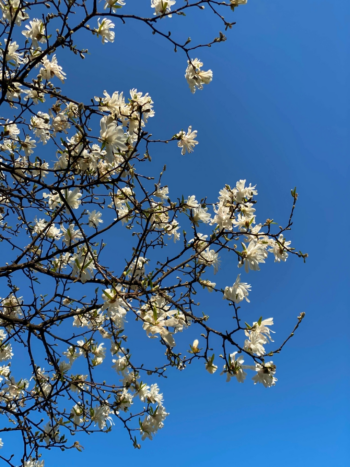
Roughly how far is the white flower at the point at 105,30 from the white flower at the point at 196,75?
0.58 m

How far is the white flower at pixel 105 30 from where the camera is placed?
2.09 metres

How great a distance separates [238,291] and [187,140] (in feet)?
3.94

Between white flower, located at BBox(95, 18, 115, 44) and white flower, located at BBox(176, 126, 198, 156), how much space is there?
2.68 feet

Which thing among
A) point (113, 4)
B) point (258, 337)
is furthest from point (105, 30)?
point (258, 337)

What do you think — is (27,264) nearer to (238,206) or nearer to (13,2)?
(238,206)

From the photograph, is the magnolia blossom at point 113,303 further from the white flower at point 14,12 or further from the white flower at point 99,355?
the white flower at point 14,12

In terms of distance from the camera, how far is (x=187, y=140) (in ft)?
7.65

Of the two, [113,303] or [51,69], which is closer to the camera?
[113,303]

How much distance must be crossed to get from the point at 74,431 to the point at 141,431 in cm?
67

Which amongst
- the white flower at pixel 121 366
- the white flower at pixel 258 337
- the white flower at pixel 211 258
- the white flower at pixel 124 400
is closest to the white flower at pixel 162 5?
the white flower at pixel 211 258

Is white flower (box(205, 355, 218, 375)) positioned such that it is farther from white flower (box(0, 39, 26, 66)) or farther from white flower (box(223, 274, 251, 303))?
white flower (box(0, 39, 26, 66))

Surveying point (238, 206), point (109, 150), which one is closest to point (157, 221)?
point (238, 206)

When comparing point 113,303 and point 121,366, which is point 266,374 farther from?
point 121,366

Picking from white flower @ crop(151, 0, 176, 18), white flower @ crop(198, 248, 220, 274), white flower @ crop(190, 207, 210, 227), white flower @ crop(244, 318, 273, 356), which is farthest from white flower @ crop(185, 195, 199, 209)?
white flower @ crop(151, 0, 176, 18)
